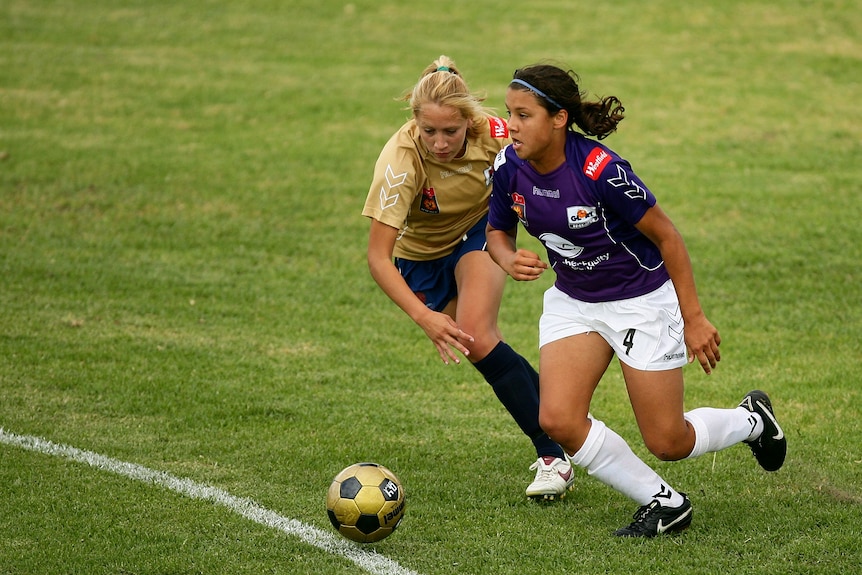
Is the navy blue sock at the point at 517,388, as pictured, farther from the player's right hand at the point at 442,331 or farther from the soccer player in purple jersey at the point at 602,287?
the player's right hand at the point at 442,331

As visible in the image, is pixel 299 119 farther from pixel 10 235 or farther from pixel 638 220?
pixel 638 220

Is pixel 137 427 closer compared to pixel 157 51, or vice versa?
pixel 137 427

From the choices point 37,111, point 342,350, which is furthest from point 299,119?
point 342,350

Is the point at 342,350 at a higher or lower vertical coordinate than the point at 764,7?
lower

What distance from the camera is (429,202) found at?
543 cm

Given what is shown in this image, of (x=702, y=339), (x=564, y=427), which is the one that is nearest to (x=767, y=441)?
(x=702, y=339)

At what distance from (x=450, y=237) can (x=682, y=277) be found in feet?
5.24

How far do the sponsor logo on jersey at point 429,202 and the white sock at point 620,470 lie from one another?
58.5 inches

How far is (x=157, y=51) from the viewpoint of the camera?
16266mm

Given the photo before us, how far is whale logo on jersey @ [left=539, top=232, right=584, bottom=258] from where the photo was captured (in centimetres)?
471

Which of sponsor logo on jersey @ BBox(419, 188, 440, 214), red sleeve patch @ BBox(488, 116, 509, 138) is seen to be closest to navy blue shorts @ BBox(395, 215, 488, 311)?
sponsor logo on jersey @ BBox(419, 188, 440, 214)

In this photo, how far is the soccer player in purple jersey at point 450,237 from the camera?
4941mm

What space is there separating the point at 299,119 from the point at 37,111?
11.4 ft

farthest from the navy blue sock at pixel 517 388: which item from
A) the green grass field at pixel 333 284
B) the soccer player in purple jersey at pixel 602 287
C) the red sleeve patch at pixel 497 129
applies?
the red sleeve patch at pixel 497 129
